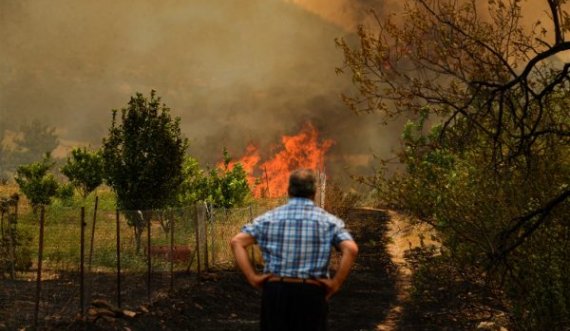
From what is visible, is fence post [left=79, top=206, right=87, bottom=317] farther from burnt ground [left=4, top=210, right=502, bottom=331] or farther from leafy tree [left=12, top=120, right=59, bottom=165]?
leafy tree [left=12, top=120, right=59, bottom=165]

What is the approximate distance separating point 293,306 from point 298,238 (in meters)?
0.44

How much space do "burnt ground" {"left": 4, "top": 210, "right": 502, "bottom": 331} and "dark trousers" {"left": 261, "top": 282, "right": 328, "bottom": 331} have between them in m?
5.80

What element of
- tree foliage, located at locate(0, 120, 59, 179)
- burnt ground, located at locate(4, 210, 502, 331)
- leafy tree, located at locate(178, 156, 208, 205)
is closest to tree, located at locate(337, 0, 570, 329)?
burnt ground, located at locate(4, 210, 502, 331)

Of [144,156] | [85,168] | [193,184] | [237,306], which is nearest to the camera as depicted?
[237,306]

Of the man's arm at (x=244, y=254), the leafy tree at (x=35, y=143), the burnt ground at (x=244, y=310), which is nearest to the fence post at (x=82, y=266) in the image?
the burnt ground at (x=244, y=310)

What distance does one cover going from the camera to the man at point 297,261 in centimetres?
466

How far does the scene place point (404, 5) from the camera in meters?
9.42

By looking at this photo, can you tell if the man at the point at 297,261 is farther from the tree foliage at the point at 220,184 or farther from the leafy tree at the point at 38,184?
the leafy tree at the point at 38,184

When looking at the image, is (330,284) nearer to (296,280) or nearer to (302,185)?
(296,280)

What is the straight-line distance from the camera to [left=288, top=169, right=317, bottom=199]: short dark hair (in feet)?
15.7

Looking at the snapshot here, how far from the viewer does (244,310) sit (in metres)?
13.3

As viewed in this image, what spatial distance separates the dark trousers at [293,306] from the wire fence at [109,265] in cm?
603

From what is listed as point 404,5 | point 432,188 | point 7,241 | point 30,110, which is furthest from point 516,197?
point 30,110

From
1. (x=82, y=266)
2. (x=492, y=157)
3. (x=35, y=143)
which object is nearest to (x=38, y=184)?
(x=82, y=266)
